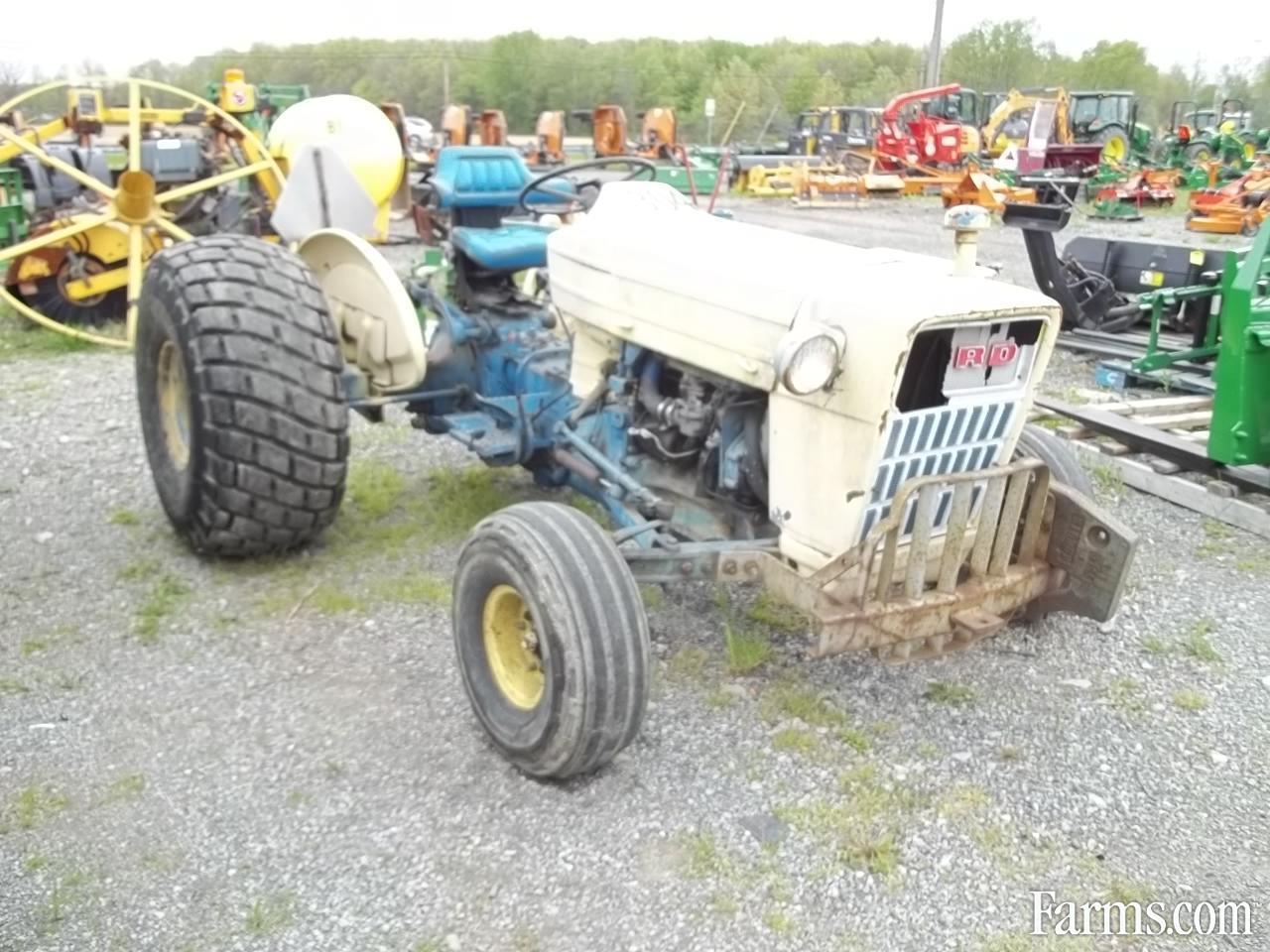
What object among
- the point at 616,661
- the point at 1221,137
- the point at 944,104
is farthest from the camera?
the point at 944,104

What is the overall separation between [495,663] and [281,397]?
48.4 inches

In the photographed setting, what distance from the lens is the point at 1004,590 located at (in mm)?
3088

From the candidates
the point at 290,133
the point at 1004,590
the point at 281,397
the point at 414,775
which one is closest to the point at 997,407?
the point at 1004,590

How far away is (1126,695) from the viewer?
356 cm

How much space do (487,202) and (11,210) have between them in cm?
509

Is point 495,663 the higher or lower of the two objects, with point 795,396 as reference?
lower

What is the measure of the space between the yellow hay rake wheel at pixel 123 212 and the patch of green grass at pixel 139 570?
266 centimetres

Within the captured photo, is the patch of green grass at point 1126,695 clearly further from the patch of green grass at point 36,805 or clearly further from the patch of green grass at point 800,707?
the patch of green grass at point 36,805

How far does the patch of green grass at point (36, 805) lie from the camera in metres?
2.83

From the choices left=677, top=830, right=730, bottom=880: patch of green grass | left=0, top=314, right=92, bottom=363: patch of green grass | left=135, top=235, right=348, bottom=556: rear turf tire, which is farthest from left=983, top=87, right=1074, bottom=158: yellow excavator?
left=677, top=830, right=730, bottom=880: patch of green grass

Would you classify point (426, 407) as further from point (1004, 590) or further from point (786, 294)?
point (1004, 590)

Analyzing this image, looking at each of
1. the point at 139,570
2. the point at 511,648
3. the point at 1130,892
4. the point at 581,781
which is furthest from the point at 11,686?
the point at 1130,892

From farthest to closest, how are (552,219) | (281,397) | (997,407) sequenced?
(552,219) < (281,397) < (997,407)

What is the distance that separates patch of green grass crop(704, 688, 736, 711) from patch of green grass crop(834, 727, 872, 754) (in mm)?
327
